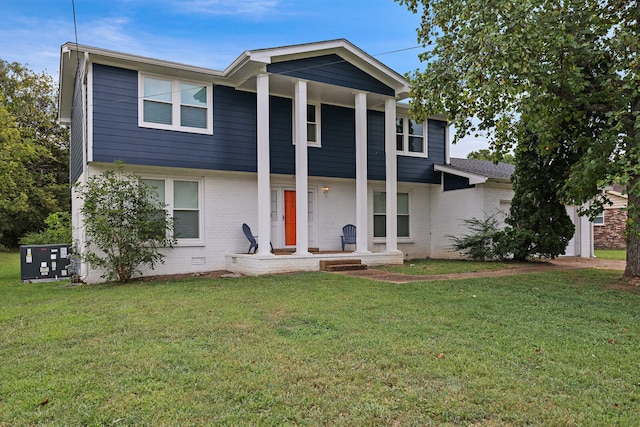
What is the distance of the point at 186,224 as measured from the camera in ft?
36.4

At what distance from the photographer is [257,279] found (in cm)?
907

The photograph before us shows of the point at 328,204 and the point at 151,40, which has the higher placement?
the point at 151,40

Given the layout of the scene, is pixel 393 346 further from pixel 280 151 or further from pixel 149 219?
pixel 280 151

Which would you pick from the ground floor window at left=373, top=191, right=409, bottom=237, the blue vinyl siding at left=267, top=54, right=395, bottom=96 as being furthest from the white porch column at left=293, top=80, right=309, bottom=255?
the ground floor window at left=373, top=191, right=409, bottom=237

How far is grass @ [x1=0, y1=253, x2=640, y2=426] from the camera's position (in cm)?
281

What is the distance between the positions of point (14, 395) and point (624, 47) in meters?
9.80

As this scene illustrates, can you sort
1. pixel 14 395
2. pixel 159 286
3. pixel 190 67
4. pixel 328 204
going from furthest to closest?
pixel 328 204
pixel 190 67
pixel 159 286
pixel 14 395

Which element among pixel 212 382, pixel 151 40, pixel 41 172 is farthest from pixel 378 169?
pixel 41 172

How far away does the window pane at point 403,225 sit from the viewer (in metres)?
14.6

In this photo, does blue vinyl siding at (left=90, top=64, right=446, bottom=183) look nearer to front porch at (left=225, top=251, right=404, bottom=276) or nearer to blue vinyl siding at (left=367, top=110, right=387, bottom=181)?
blue vinyl siding at (left=367, top=110, right=387, bottom=181)

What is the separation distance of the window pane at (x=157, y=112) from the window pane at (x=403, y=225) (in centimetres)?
790

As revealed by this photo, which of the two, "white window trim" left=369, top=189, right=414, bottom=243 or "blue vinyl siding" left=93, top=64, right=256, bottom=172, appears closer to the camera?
"blue vinyl siding" left=93, top=64, right=256, bottom=172

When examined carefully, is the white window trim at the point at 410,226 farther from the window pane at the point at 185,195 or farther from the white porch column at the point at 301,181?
the window pane at the point at 185,195

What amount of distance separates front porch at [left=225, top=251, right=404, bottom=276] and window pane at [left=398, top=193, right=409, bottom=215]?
10.1 feet
